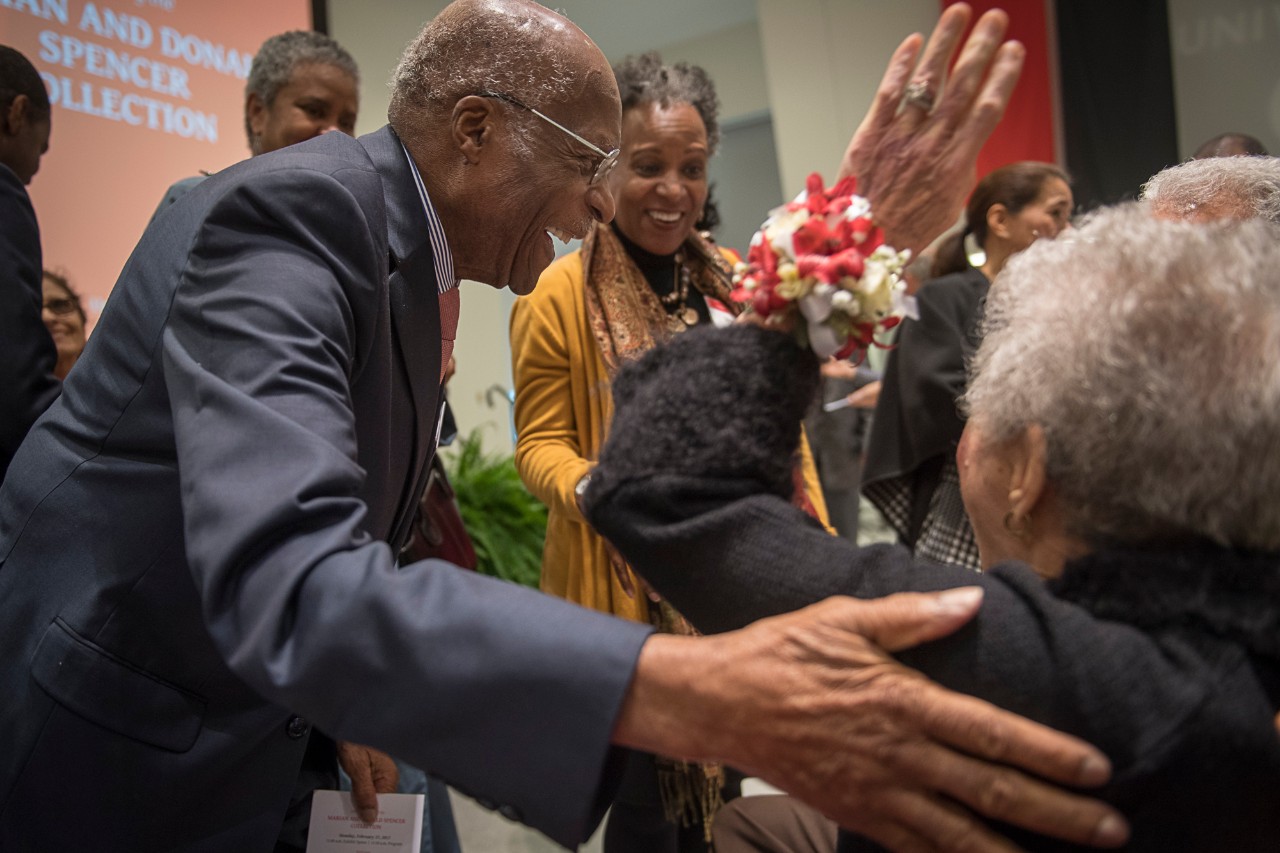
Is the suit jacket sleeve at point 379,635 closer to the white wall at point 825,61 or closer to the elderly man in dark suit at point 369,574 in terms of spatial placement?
the elderly man in dark suit at point 369,574

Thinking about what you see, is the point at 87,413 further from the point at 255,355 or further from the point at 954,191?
the point at 954,191

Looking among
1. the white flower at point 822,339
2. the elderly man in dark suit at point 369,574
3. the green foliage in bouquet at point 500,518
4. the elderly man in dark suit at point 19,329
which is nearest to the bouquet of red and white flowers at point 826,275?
the white flower at point 822,339

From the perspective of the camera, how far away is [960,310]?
115 inches

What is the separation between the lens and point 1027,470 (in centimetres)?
110

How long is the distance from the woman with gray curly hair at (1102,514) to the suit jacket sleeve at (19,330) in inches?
60.8

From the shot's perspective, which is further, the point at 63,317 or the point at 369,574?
the point at 63,317

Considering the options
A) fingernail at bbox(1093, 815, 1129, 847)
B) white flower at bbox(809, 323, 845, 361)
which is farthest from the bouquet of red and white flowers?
fingernail at bbox(1093, 815, 1129, 847)

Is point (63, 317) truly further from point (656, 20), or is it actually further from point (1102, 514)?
→ point (656, 20)

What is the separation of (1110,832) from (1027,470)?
383mm

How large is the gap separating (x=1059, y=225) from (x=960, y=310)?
1.94 feet

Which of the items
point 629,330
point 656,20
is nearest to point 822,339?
point 629,330

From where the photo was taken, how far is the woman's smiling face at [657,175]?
262 cm

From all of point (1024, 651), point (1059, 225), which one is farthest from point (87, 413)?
point (1059, 225)

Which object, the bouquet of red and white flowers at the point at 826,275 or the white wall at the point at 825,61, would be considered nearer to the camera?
the bouquet of red and white flowers at the point at 826,275
